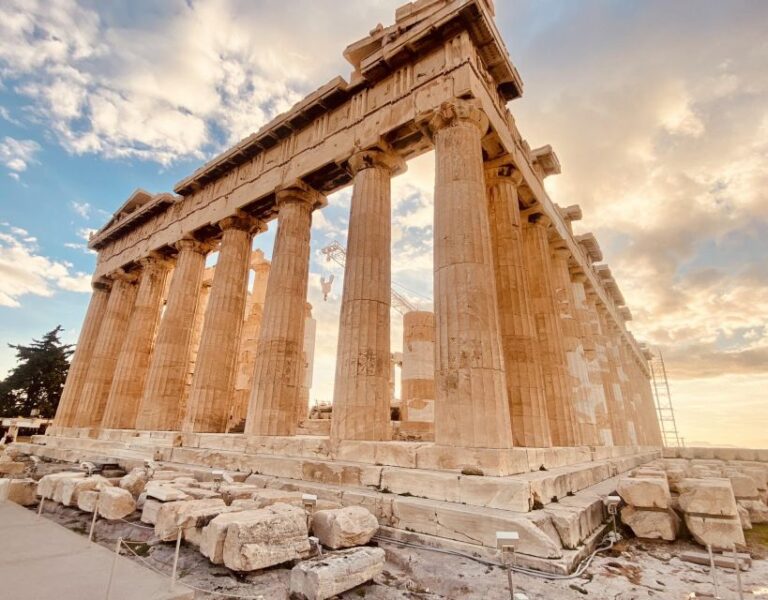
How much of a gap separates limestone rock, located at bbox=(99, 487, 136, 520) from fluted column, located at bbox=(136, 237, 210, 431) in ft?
31.3

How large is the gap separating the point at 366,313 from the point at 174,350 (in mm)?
9971

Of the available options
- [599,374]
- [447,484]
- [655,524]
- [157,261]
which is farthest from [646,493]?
[157,261]

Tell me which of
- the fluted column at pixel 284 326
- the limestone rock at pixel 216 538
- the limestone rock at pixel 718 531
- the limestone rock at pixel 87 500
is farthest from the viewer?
the fluted column at pixel 284 326

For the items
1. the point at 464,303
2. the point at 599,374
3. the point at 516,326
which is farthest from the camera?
the point at 599,374

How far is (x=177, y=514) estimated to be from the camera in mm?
4270

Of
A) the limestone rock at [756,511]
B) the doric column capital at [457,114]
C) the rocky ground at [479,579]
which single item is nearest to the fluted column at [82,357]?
the rocky ground at [479,579]

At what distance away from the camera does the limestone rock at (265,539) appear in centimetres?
346

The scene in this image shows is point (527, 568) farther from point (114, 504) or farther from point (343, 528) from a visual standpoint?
point (114, 504)

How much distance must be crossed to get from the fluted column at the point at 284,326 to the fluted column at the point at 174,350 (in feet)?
18.2

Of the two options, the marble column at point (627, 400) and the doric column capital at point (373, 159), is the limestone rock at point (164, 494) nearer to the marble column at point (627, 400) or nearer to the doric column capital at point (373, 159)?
the doric column capital at point (373, 159)

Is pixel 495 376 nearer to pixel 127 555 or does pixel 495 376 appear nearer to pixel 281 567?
pixel 281 567

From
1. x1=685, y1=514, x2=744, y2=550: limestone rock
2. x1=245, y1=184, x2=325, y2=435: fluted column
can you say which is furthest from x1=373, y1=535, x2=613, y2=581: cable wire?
x1=245, y1=184, x2=325, y2=435: fluted column

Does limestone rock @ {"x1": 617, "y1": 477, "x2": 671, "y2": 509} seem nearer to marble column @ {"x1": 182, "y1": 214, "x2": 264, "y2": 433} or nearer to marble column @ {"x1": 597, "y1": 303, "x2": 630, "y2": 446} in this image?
marble column @ {"x1": 182, "y1": 214, "x2": 264, "y2": 433}

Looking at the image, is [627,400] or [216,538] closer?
[216,538]
